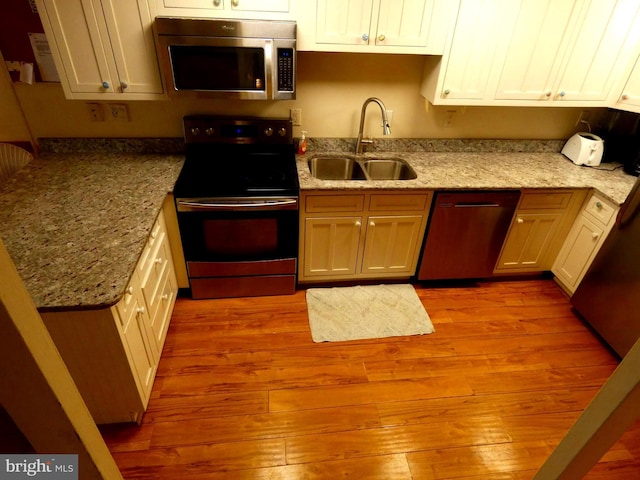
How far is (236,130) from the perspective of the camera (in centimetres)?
240

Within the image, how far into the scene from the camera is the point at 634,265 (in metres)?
1.97

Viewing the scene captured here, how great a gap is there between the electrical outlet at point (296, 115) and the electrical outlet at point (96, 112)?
122 centimetres

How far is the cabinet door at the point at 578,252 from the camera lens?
7.61ft

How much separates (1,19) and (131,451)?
7.76 feet

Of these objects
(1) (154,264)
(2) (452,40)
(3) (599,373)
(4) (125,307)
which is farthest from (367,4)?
(3) (599,373)

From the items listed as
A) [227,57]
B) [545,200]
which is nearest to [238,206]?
[227,57]

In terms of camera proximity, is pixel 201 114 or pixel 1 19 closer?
pixel 1 19

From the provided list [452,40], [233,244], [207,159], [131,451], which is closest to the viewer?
[131,451]

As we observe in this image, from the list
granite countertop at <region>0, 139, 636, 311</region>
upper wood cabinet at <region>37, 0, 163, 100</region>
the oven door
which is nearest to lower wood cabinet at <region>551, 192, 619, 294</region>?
granite countertop at <region>0, 139, 636, 311</region>

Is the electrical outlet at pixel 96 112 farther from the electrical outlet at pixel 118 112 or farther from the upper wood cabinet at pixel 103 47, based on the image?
the upper wood cabinet at pixel 103 47

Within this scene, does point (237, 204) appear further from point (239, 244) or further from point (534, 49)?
point (534, 49)

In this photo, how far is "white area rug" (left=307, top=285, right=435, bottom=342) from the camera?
2281 mm

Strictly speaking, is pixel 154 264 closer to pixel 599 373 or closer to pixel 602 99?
pixel 599 373

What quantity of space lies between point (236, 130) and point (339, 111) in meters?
0.73
